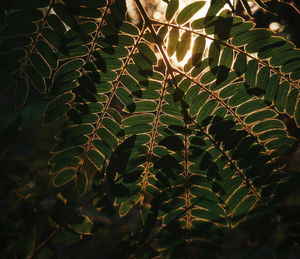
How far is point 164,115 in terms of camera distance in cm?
97

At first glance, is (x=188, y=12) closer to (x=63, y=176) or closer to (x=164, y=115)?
(x=164, y=115)

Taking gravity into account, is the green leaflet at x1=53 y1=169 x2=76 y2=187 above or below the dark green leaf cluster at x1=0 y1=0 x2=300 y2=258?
below

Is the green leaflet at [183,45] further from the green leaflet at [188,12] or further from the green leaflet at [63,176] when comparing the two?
the green leaflet at [63,176]

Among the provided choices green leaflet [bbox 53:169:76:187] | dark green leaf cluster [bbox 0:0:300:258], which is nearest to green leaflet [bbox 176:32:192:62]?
dark green leaf cluster [bbox 0:0:300:258]

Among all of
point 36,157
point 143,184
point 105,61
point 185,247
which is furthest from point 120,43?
point 36,157

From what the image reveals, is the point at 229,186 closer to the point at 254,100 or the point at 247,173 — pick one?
the point at 247,173

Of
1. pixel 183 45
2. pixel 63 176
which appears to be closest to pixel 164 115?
pixel 183 45

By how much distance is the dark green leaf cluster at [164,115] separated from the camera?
89 cm

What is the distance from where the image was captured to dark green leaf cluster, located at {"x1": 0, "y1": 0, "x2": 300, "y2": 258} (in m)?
0.89

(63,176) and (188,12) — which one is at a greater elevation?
(188,12)

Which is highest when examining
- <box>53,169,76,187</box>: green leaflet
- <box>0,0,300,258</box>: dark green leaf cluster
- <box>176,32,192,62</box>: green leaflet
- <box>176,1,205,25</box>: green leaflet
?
<box>176,1,205,25</box>: green leaflet

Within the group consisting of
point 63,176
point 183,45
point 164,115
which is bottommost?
point 63,176

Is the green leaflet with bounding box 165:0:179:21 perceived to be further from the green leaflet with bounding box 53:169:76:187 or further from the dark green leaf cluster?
the green leaflet with bounding box 53:169:76:187

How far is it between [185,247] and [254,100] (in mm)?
476
